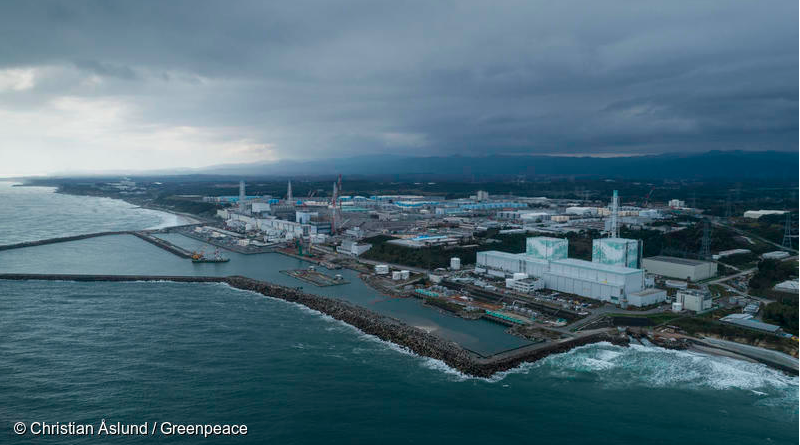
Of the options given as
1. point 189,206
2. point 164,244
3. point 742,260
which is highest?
point 189,206

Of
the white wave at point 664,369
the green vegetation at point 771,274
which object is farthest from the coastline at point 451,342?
the green vegetation at point 771,274

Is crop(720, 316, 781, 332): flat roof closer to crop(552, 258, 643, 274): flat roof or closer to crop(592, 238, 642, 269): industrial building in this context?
crop(552, 258, 643, 274): flat roof

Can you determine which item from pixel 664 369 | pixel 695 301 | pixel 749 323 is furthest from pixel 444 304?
pixel 749 323

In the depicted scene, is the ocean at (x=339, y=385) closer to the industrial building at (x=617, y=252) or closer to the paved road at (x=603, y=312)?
the paved road at (x=603, y=312)

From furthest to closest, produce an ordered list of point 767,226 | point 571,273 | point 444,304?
point 767,226 → point 571,273 → point 444,304

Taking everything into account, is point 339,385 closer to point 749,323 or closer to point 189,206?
point 749,323

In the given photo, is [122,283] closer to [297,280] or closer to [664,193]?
[297,280]

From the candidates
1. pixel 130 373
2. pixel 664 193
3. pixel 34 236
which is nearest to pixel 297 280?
pixel 130 373
